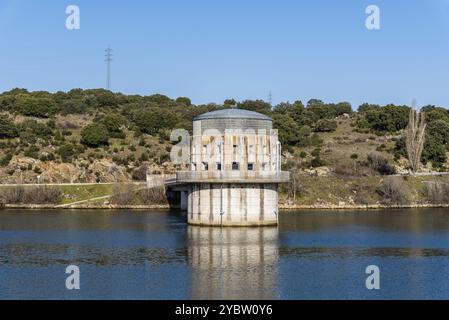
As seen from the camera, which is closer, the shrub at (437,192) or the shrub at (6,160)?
the shrub at (437,192)

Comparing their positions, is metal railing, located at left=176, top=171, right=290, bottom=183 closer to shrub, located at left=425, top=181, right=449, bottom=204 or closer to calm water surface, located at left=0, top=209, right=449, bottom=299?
calm water surface, located at left=0, top=209, right=449, bottom=299

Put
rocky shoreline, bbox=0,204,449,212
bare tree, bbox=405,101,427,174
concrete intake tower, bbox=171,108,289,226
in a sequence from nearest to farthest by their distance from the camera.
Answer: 1. concrete intake tower, bbox=171,108,289,226
2. rocky shoreline, bbox=0,204,449,212
3. bare tree, bbox=405,101,427,174

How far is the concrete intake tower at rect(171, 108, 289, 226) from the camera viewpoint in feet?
261

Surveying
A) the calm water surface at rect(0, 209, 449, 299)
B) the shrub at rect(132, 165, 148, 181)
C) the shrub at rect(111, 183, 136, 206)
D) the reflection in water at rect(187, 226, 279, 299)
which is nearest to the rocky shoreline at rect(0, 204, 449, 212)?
the shrub at rect(111, 183, 136, 206)

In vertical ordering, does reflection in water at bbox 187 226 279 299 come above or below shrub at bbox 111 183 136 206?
below

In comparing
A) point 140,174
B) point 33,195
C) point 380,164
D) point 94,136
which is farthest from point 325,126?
point 33,195

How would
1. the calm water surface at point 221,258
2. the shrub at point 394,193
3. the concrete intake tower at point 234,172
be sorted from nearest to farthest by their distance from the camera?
the calm water surface at point 221,258
the concrete intake tower at point 234,172
the shrub at point 394,193

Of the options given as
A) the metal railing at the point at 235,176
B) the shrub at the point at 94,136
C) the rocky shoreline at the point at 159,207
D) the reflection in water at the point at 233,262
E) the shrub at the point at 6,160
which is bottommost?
the reflection in water at the point at 233,262

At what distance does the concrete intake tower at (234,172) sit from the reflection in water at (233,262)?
210 centimetres

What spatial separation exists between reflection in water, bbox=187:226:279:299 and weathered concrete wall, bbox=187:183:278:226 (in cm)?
156

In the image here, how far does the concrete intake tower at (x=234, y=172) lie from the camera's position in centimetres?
7962

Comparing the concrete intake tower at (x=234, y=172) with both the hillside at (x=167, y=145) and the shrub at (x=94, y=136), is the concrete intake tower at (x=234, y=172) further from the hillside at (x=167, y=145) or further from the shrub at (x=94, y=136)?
the shrub at (x=94, y=136)

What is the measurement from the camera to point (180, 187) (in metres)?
105

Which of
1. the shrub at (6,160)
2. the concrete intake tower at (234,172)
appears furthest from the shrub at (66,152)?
the concrete intake tower at (234,172)
